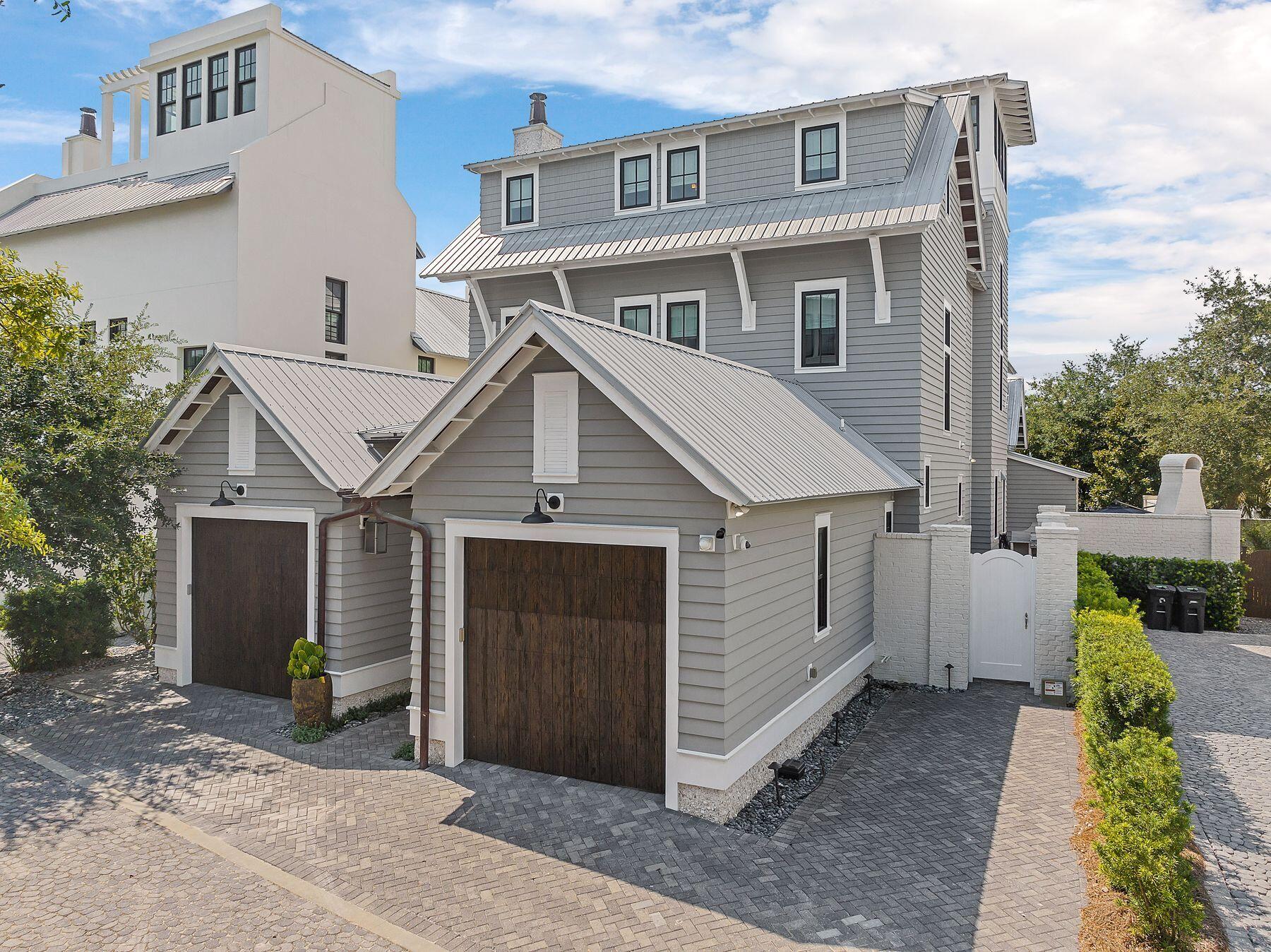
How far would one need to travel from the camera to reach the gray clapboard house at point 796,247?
15352 mm

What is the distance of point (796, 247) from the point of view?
15961 millimetres

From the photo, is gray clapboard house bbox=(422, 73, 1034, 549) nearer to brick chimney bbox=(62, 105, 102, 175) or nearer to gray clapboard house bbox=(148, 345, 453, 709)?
gray clapboard house bbox=(148, 345, 453, 709)

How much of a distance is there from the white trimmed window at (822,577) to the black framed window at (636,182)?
9.89 m

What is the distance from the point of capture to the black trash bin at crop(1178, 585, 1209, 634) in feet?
57.5

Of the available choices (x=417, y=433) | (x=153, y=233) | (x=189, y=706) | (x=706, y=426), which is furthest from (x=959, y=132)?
(x=153, y=233)

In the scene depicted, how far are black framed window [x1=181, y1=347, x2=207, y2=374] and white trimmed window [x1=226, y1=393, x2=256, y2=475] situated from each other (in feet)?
31.8

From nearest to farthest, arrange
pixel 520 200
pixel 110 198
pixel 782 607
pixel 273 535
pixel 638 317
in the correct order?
pixel 782 607 → pixel 273 535 → pixel 638 317 → pixel 520 200 → pixel 110 198

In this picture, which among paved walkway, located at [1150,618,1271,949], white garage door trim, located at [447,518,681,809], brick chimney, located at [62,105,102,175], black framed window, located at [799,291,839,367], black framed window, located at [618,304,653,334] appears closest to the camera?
paved walkway, located at [1150,618,1271,949]

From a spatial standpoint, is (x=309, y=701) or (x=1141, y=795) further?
(x=309, y=701)

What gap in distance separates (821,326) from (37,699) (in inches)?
587

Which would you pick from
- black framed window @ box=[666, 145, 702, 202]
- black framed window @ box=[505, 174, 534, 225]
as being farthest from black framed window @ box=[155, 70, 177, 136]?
black framed window @ box=[666, 145, 702, 202]

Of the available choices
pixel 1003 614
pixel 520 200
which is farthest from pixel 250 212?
pixel 1003 614

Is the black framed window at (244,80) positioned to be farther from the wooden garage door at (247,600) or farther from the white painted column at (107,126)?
the wooden garage door at (247,600)

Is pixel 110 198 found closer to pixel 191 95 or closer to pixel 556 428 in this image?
pixel 191 95
